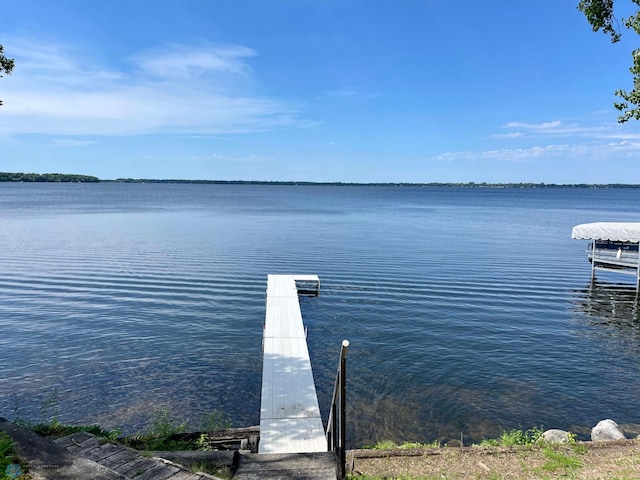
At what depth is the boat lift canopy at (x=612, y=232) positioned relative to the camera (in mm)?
29594

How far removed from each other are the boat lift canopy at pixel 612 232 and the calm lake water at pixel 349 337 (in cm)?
283

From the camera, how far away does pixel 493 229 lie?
58.7m

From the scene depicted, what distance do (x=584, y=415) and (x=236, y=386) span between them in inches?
394

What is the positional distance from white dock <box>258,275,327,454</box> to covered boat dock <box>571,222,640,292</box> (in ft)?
73.6

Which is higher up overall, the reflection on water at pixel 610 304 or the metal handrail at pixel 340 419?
the metal handrail at pixel 340 419

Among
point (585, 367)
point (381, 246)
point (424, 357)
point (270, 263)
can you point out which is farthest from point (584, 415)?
point (381, 246)

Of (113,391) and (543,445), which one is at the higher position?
(543,445)

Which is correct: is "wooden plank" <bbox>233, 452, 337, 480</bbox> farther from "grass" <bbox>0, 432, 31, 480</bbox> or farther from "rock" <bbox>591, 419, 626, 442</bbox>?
"rock" <bbox>591, 419, 626, 442</bbox>

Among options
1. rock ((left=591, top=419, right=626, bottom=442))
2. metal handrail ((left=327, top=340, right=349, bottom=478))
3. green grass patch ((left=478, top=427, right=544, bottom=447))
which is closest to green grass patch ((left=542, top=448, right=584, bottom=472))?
green grass patch ((left=478, top=427, right=544, bottom=447))

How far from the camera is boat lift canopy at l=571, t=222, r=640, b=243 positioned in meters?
29.6

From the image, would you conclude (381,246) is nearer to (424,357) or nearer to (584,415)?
(424,357)

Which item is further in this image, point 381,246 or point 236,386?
point 381,246

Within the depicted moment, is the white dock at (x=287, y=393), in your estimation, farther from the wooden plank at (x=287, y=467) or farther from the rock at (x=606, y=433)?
the rock at (x=606, y=433)

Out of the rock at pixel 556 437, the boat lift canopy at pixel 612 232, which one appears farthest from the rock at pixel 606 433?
the boat lift canopy at pixel 612 232
